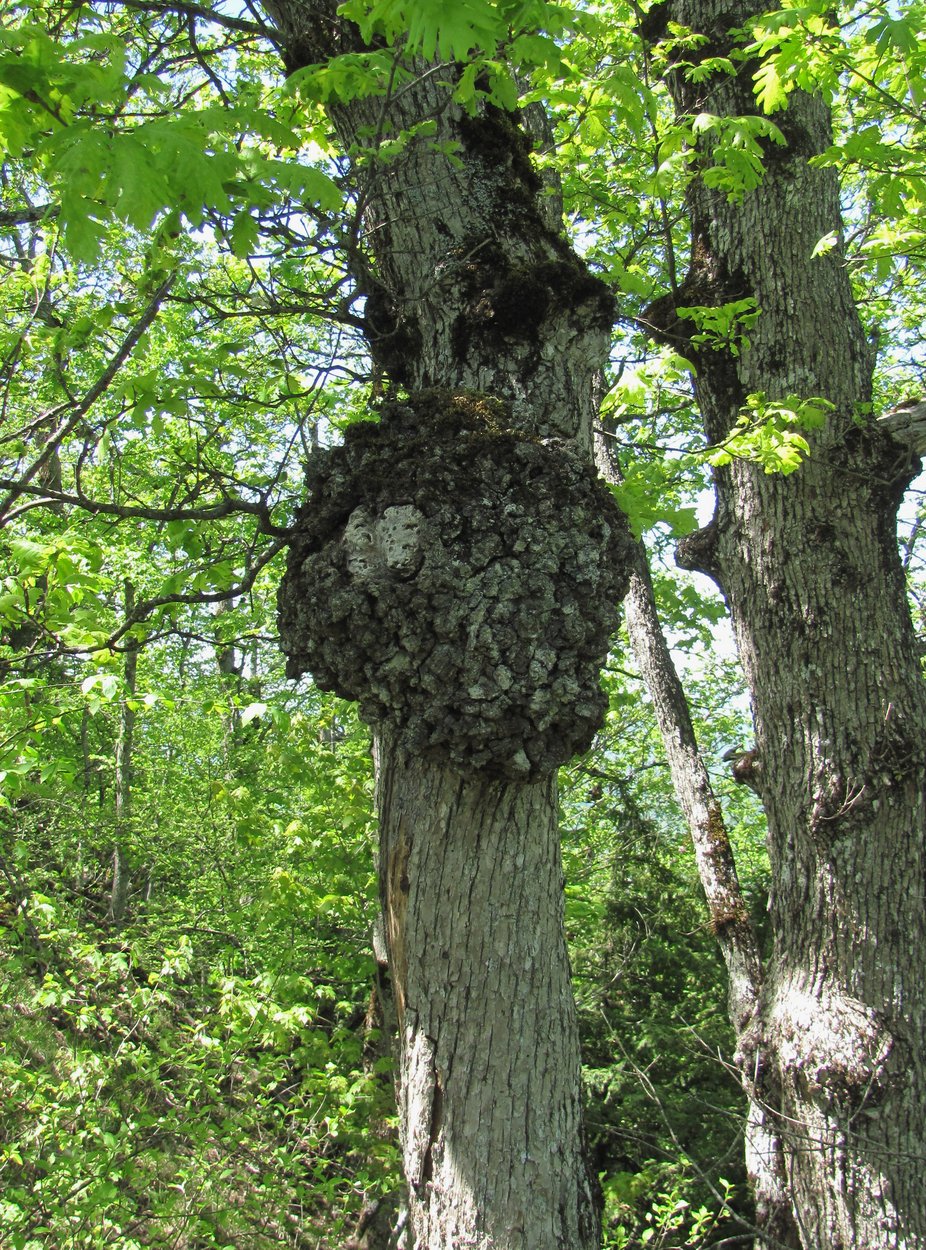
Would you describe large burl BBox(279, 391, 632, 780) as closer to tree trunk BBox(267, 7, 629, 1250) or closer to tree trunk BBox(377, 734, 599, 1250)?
tree trunk BBox(267, 7, 629, 1250)

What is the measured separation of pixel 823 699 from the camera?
3.27 m

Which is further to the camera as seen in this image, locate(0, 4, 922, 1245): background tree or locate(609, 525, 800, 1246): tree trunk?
locate(609, 525, 800, 1246): tree trunk

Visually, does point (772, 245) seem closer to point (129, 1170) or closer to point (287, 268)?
point (287, 268)

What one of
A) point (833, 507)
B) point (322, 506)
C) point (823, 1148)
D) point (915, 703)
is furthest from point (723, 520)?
point (823, 1148)

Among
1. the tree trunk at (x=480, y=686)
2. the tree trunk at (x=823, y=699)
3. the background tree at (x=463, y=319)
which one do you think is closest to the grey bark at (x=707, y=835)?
the tree trunk at (x=823, y=699)

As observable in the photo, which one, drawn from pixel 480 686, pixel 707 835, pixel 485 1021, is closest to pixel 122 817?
pixel 707 835

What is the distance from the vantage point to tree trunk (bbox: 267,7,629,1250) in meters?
2.00

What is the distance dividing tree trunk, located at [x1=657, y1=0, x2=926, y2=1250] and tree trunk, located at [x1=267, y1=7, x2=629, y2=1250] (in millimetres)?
1384

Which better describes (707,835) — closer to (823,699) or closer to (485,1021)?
(823,699)

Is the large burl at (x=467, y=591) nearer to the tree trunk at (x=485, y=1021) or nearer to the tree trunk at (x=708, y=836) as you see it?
the tree trunk at (x=485, y=1021)

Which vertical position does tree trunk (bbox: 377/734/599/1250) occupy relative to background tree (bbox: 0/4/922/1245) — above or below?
below

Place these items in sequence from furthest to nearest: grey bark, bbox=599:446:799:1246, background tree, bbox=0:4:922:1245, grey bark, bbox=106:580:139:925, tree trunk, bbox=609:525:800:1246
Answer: grey bark, bbox=106:580:139:925
tree trunk, bbox=609:525:800:1246
grey bark, bbox=599:446:799:1246
background tree, bbox=0:4:922:1245

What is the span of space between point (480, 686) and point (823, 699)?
189 centimetres

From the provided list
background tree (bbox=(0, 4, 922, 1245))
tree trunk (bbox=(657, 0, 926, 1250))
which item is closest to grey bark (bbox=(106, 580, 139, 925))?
background tree (bbox=(0, 4, 922, 1245))
